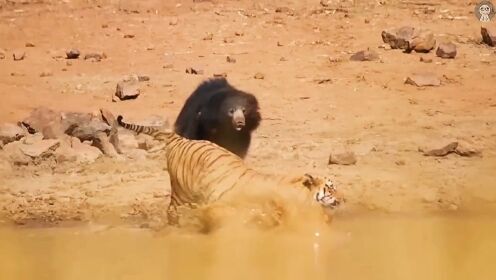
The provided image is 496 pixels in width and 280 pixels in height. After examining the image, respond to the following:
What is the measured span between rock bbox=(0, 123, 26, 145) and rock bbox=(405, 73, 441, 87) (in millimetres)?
2106

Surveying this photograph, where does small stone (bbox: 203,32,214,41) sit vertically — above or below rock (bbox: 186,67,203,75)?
above

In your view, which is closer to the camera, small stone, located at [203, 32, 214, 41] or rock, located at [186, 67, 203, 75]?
rock, located at [186, 67, 203, 75]

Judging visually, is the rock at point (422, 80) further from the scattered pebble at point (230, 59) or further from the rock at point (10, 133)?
the rock at point (10, 133)

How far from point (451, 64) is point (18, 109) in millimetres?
2428

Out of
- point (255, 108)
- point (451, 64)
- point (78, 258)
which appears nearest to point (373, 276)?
point (78, 258)

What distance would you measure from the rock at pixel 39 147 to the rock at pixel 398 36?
2.02m

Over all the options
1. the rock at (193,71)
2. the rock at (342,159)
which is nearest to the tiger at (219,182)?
the rock at (342,159)

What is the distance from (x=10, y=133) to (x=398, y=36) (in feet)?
7.43

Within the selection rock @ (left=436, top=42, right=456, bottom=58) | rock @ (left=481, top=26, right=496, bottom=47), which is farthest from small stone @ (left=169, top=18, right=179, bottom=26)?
rock @ (left=481, top=26, right=496, bottom=47)

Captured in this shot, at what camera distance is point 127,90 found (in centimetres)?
577

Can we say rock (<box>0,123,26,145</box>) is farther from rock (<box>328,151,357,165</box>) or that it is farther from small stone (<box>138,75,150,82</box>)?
rock (<box>328,151,357,165</box>)

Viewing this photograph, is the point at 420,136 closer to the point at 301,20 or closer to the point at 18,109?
the point at 301,20

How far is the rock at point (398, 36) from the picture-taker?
6.20 metres

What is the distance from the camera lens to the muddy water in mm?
3945
